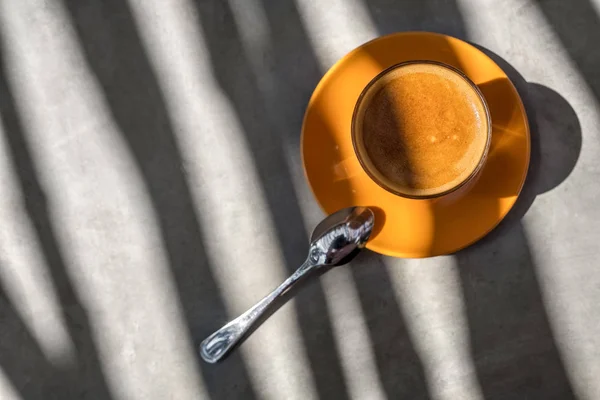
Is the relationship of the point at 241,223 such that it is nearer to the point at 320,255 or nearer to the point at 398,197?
the point at 320,255

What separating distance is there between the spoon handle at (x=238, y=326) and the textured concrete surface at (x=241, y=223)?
3cm

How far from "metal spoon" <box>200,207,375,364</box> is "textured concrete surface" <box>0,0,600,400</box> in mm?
32

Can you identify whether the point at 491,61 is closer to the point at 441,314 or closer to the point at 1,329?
the point at 441,314

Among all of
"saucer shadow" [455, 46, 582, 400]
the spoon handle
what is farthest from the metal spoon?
"saucer shadow" [455, 46, 582, 400]

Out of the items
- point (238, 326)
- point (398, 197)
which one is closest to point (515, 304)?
point (398, 197)

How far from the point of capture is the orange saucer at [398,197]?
89 cm

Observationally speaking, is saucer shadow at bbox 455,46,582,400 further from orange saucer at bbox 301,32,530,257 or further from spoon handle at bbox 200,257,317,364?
spoon handle at bbox 200,257,317,364

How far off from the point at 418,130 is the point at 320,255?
23cm

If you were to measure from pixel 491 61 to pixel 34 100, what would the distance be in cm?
72

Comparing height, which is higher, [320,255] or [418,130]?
[418,130]

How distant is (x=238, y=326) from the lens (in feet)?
3.17

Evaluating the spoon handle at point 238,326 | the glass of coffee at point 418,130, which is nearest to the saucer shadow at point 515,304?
the glass of coffee at point 418,130

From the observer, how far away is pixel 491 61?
888 millimetres

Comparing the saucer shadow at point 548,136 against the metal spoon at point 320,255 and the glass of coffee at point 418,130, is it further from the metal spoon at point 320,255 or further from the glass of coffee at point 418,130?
the metal spoon at point 320,255
